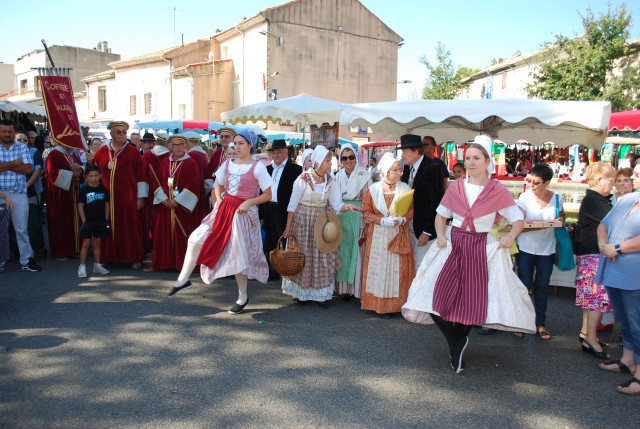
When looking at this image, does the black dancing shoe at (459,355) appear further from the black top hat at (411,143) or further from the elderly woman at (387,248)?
the black top hat at (411,143)

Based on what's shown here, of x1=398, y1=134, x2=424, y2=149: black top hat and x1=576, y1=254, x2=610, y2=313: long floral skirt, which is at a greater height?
x1=398, y1=134, x2=424, y2=149: black top hat

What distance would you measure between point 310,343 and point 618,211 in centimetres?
265

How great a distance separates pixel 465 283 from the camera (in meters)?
4.02

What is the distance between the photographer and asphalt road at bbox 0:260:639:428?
3430mm

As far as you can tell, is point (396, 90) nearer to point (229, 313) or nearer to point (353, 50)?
point (353, 50)

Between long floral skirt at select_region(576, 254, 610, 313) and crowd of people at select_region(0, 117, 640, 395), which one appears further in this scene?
long floral skirt at select_region(576, 254, 610, 313)

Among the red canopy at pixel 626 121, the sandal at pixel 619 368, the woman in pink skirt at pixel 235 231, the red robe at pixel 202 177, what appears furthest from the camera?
the red canopy at pixel 626 121

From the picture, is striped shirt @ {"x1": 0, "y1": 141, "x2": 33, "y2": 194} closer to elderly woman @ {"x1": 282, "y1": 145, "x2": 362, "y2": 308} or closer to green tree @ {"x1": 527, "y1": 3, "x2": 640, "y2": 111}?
elderly woman @ {"x1": 282, "y1": 145, "x2": 362, "y2": 308}

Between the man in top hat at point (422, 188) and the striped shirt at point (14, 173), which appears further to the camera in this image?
the striped shirt at point (14, 173)

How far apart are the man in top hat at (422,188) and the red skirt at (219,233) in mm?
1816

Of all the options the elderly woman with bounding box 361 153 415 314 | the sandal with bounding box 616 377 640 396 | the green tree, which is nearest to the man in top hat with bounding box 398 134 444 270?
the elderly woman with bounding box 361 153 415 314

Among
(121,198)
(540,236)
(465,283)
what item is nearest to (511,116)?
(540,236)

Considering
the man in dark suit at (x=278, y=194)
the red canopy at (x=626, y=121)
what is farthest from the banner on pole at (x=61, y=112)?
the red canopy at (x=626, y=121)

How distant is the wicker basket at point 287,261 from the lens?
5.62m
